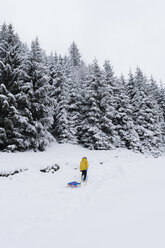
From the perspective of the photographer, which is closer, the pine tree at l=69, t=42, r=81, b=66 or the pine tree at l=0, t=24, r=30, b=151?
the pine tree at l=0, t=24, r=30, b=151

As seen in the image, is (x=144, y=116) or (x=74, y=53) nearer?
(x=144, y=116)

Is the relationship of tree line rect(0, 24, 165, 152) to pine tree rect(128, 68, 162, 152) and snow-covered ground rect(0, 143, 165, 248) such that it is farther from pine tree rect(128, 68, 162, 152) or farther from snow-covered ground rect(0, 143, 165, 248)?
snow-covered ground rect(0, 143, 165, 248)

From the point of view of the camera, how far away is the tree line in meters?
14.2

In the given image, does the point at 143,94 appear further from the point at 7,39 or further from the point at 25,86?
the point at 7,39

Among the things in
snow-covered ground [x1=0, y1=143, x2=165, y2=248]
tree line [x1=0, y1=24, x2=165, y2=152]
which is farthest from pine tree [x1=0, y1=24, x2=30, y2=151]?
snow-covered ground [x1=0, y1=143, x2=165, y2=248]

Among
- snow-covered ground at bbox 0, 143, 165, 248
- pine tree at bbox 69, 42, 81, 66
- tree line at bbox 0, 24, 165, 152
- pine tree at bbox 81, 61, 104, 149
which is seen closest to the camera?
snow-covered ground at bbox 0, 143, 165, 248

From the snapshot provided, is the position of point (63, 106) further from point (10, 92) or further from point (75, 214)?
point (75, 214)

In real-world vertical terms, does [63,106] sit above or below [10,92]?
below

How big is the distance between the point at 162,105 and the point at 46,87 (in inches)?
1063

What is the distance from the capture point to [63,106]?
21.4m

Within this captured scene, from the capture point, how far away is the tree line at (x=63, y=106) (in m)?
14.2

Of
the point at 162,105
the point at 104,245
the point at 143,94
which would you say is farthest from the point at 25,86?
the point at 162,105

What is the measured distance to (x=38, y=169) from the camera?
35.3 feet

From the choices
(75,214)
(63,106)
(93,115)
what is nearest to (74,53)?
(63,106)
